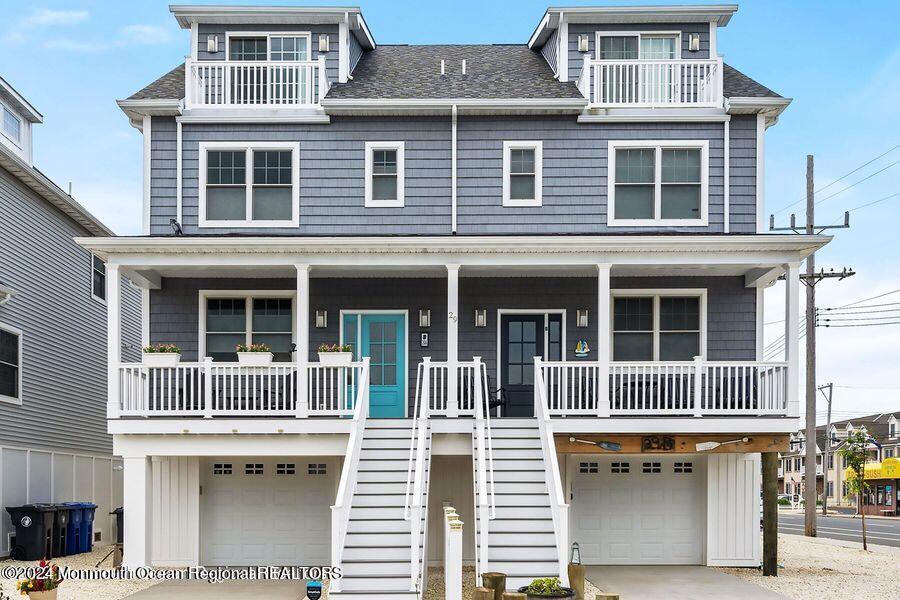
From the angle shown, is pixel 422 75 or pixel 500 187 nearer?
pixel 500 187

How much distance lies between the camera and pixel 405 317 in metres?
17.7

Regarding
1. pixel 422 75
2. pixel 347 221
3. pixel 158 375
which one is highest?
pixel 422 75

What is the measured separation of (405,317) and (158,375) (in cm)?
453

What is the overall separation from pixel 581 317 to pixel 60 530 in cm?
1035

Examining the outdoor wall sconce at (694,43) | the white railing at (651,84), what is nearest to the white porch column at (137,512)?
the white railing at (651,84)

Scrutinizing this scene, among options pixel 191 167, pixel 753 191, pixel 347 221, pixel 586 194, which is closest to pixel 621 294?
pixel 586 194

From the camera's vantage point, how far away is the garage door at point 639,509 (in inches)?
672

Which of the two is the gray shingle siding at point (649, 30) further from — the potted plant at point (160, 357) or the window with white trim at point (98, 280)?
the window with white trim at point (98, 280)

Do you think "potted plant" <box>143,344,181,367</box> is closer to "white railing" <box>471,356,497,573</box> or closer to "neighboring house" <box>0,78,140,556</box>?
"neighboring house" <box>0,78,140,556</box>

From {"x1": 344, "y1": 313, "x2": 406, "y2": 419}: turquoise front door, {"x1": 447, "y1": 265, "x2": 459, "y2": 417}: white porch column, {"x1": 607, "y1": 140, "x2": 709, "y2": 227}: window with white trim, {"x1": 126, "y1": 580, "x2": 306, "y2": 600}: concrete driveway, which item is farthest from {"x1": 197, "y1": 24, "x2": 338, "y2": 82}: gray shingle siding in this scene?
{"x1": 126, "y1": 580, "x2": 306, "y2": 600}: concrete driveway

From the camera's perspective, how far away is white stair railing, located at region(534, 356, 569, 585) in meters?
12.8

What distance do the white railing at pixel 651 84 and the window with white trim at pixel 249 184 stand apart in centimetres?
557

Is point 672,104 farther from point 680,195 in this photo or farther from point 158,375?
point 158,375

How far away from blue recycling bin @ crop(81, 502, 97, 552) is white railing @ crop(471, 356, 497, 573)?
871 centimetres
